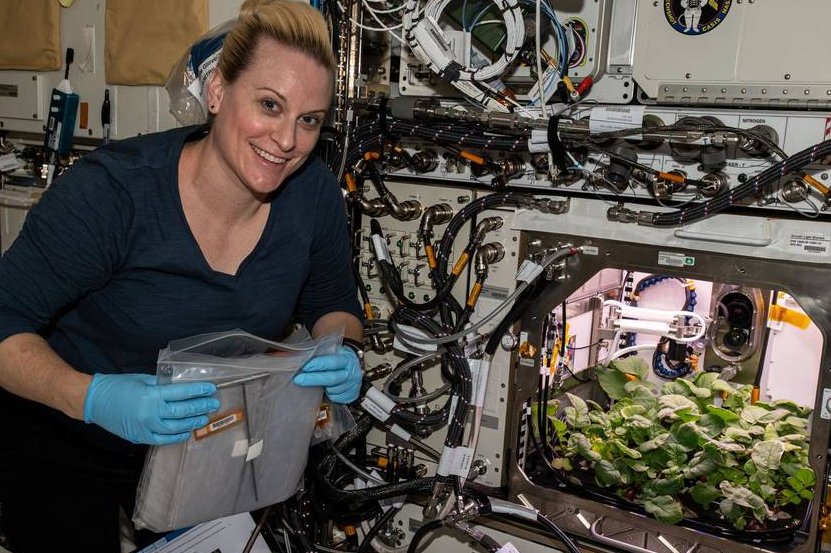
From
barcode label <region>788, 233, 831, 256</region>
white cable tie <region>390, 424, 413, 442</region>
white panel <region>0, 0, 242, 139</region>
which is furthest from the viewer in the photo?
white panel <region>0, 0, 242, 139</region>

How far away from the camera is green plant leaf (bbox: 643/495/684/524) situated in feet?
8.17

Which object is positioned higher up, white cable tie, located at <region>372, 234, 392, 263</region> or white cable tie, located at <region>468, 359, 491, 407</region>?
white cable tie, located at <region>372, 234, 392, 263</region>

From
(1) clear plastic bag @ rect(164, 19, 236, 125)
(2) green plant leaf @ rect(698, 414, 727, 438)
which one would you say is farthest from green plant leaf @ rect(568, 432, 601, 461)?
(1) clear plastic bag @ rect(164, 19, 236, 125)

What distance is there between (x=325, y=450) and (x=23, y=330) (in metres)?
1.38

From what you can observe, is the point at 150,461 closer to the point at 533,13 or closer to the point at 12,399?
the point at 12,399

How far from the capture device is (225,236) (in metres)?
2.11

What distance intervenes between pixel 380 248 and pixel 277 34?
1079 mm

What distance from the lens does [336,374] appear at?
2.10m

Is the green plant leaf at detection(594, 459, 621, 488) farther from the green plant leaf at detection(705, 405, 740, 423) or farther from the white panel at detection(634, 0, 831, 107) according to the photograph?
the white panel at detection(634, 0, 831, 107)

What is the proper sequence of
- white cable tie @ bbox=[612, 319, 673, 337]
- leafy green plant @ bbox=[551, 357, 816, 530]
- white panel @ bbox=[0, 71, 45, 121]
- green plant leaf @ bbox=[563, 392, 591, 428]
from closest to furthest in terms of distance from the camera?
leafy green plant @ bbox=[551, 357, 816, 530], green plant leaf @ bbox=[563, 392, 591, 428], white cable tie @ bbox=[612, 319, 673, 337], white panel @ bbox=[0, 71, 45, 121]

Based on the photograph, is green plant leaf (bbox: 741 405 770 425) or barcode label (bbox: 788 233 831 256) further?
green plant leaf (bbox: 741 405 770 425)

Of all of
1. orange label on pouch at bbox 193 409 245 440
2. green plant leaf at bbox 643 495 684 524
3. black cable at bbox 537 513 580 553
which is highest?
orange label on pouch at bbox 193 409 245 440

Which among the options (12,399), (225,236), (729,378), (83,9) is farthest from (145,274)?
(729,378)

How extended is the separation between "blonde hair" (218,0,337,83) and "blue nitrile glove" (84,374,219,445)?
2.82ft
